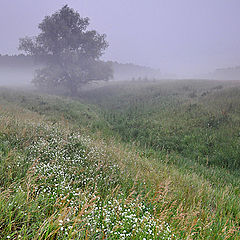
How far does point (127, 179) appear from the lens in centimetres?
387

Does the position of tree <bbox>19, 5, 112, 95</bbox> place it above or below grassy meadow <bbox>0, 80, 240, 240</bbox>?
above

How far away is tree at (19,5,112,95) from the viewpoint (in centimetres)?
2581

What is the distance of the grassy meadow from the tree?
759 inches

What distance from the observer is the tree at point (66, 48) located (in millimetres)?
25812

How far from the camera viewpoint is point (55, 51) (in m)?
27.8

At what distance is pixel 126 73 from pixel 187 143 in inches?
3843

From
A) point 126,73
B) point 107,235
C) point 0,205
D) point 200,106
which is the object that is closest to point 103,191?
point 107,235

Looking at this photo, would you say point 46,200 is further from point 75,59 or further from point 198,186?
point 75,59

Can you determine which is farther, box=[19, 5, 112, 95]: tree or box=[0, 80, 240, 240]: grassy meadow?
box=[19, 5, 112, 95]: tree

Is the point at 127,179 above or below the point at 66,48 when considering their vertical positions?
below

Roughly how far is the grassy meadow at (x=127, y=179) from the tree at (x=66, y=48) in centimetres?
1928

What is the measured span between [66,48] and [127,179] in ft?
96.0

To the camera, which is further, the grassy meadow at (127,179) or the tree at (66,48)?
the tree at (66,48)

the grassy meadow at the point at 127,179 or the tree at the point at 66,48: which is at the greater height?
the tree at the point at 66,48
